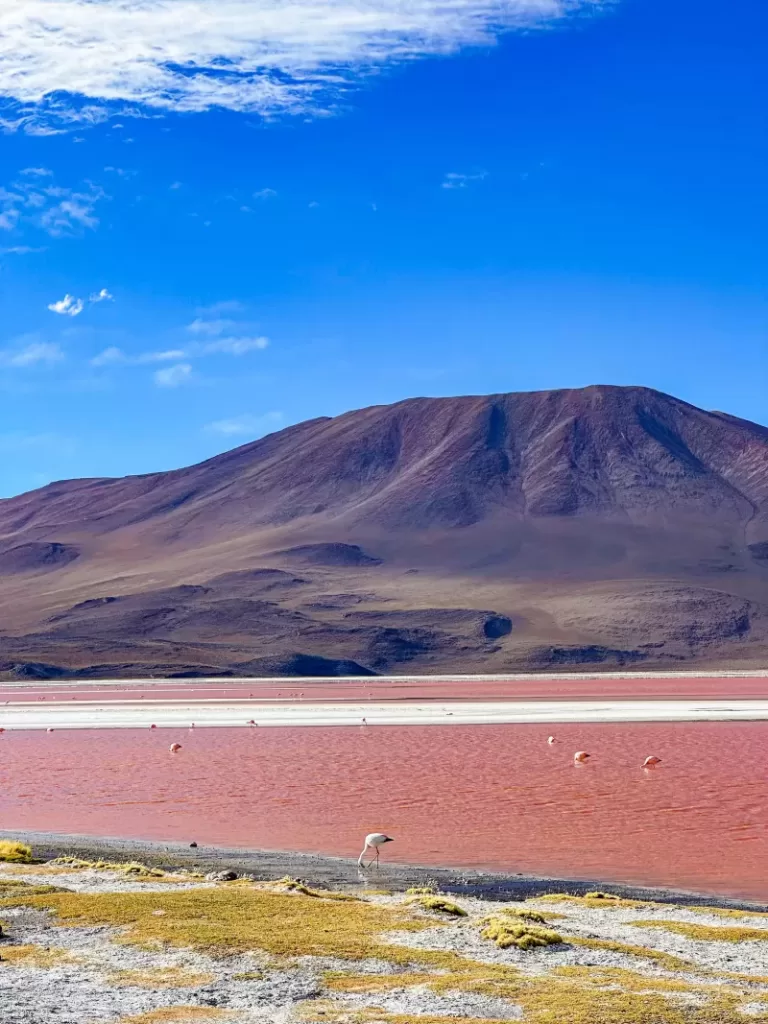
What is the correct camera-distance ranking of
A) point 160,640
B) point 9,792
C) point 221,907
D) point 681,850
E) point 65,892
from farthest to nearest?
point 160,640, point 9,792, point 681,850, point 65,892, point 221,907

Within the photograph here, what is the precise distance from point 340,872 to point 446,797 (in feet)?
29.3

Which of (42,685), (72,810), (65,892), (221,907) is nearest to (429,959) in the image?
(221,907)

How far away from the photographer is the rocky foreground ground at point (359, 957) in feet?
33.0

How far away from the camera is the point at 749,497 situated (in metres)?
194

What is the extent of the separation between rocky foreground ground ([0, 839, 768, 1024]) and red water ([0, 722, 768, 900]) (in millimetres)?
3963

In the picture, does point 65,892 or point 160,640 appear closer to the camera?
point 65,892

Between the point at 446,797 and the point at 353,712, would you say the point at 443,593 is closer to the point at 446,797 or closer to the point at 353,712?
the point at 353,712

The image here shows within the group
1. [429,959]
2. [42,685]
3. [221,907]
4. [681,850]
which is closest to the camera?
[429,959]

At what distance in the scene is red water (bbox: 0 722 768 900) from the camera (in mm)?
19578

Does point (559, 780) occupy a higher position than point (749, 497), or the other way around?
point (749, 497)

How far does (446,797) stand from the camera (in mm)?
26391

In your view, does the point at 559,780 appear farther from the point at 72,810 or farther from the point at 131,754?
the point at 131,754

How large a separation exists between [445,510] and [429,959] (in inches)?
7274

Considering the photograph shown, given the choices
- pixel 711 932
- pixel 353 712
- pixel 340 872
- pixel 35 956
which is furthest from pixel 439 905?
pixel 353 712
